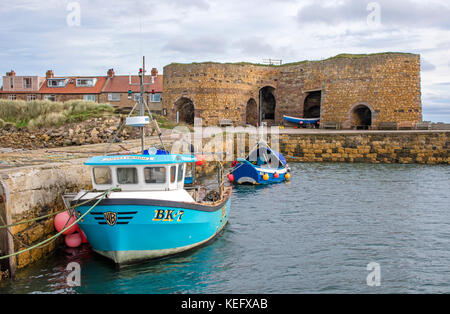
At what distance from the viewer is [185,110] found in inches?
1672

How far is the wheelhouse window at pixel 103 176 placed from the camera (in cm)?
1006

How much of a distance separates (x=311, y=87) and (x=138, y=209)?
31718mm

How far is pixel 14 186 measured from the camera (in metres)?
9.48

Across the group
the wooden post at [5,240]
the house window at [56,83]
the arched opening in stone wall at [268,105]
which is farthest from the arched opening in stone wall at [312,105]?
the wooden post at [5,240]

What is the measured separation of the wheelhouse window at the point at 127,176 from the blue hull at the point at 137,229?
0.98 m

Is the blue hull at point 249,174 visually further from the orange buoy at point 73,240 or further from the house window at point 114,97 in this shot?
the house window at point 114,97

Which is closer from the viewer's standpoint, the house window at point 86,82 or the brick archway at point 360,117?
the brick archway at point 360,117

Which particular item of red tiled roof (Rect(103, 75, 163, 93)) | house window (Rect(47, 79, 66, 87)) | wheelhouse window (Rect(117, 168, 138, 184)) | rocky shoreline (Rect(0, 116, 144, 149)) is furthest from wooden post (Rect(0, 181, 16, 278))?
house window (Rect(47, 79, 66, 87))

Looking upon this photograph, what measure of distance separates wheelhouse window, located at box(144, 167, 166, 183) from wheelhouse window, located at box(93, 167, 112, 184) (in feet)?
2.89

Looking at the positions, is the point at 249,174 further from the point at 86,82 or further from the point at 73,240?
the point at 86,82

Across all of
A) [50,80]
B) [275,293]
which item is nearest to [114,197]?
[275,293]

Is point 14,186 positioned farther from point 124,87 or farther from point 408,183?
point 124,87

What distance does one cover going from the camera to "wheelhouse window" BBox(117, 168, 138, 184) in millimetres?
Result: 9977
